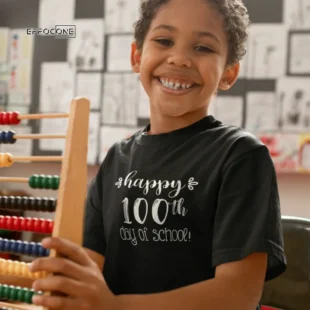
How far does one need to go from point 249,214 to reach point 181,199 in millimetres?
130

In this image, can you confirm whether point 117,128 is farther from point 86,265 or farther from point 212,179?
point 86,265

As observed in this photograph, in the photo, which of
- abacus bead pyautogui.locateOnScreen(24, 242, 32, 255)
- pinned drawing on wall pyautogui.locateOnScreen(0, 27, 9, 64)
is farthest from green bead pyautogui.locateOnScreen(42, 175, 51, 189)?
pinned drawing on wall pyautogui.locateOnScreen(0, 27, 9, 64)

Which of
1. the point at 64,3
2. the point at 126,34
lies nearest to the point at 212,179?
the point at 126,34

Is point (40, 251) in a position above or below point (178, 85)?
below

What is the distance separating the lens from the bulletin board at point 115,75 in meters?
2.31

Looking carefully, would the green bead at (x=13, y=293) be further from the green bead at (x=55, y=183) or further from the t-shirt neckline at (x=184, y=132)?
the t-shirt neckline at (x=184, y=132)

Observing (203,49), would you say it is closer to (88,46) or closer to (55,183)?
(55,183)

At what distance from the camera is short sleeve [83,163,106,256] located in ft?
3.15

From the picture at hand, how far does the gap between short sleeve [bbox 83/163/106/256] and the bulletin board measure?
1.45 metres

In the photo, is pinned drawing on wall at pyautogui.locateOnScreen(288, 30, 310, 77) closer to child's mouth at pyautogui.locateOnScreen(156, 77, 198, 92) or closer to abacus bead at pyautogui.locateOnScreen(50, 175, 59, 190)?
child's mouth at pyautogui.locateOnScreen(156, 77, 198, 92)

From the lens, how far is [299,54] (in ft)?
7.61

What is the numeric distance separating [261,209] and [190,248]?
146mm

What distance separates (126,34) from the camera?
8.42 ft

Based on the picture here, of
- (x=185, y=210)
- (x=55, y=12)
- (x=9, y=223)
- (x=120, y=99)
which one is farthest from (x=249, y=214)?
(x=55, y=12)
